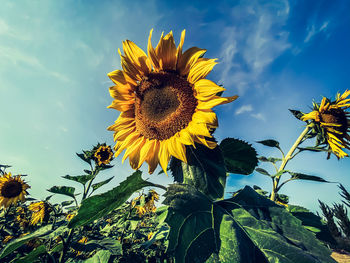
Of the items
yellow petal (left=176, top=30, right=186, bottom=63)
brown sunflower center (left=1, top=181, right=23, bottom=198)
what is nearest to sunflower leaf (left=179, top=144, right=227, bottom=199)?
yellow petal (left=176, top=30, right=186, bottom=63)

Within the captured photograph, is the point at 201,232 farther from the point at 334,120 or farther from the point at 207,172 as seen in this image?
the point at 334,120

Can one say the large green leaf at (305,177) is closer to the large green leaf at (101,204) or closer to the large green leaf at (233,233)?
the large green leaf at (233,233)

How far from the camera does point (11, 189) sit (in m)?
5.20

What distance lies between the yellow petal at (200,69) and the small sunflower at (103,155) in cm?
240

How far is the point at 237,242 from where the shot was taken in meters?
0.77

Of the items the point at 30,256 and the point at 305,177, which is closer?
the point at 30,256

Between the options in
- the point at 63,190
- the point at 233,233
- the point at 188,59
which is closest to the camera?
the point at 233,233

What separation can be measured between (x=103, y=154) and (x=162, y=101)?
7.30 ft

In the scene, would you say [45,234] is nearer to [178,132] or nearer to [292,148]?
[178,132]

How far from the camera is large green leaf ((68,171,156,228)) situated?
35.3 inches

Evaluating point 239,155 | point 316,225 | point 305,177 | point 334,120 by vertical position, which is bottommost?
point 316,225

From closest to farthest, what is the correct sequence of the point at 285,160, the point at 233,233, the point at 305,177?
the point at 233,233 < the point at 305,177 < the point at 285,160

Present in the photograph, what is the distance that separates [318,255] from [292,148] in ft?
5.06

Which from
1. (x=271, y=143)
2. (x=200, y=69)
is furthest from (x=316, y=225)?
(x=200, y=69)
